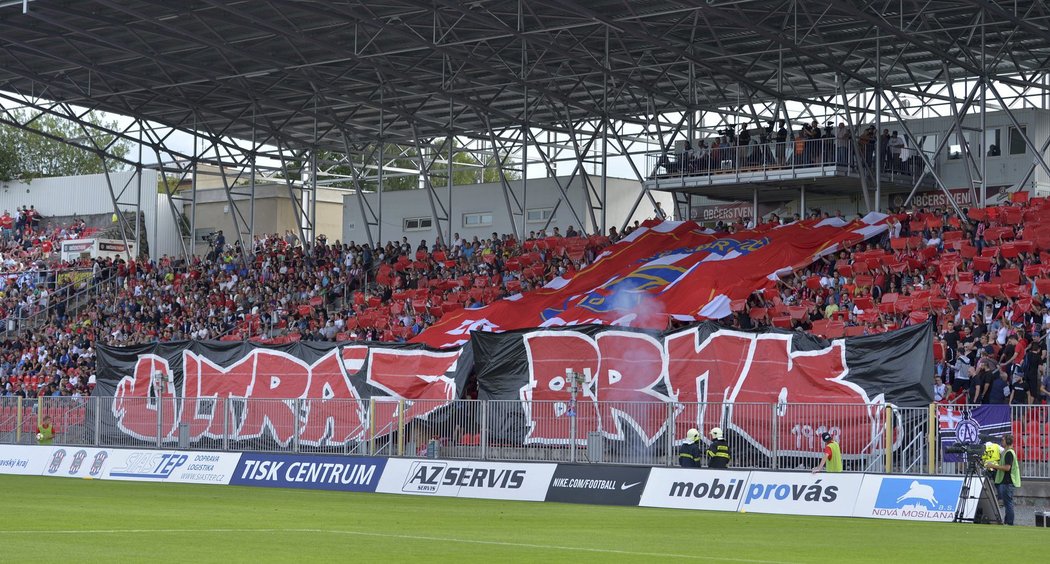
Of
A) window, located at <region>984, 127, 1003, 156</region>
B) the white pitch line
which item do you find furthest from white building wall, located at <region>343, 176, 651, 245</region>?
the white pitch line

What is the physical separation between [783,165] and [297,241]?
2436cm

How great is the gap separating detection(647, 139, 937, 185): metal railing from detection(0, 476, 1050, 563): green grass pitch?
2358 centimetres

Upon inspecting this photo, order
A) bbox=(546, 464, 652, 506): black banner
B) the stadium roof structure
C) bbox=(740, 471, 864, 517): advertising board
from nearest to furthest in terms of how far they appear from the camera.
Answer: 1. bbox=(740, 471, 864, 517): advertising board
2. bbox=(546, 464, 652, 506): black banner
3. the stadium roof structure

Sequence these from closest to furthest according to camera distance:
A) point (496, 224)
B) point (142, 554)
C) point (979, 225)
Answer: point (142, 554)
point (979, 225)
point (496, 224)

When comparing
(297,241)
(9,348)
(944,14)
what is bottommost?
(9,348)

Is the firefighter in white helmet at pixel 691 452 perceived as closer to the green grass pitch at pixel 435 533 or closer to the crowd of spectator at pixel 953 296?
the green grass pitch at pixel 435 533

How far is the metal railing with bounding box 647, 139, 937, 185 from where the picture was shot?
44.9 meters

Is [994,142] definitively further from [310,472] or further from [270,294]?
[310,472]

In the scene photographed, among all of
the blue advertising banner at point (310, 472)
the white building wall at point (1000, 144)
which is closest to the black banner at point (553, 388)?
the blue advertising banner at point (310, 472)

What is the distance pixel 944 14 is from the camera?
42312 millimetres

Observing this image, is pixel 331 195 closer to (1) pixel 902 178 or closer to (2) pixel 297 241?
(2) pixel 297 241

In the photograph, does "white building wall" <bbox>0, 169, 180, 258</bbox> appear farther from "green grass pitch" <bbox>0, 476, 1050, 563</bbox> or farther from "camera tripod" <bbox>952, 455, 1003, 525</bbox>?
"camera tripod" <bbox>952, 455, 1003, 525</bbox>

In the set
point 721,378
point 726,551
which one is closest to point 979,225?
point 721,378

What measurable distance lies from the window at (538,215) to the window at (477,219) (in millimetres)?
2352
